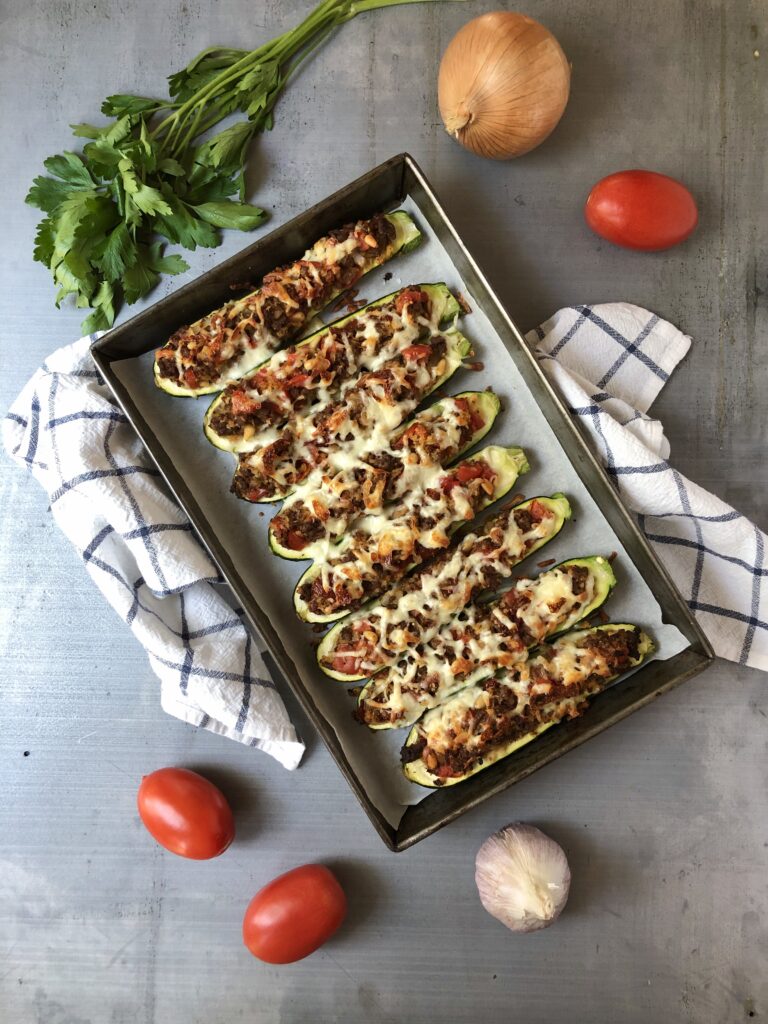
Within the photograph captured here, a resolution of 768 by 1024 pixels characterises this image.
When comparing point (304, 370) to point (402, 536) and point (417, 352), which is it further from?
point (402, 536)

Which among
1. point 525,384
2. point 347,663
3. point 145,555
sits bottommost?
point 347,663

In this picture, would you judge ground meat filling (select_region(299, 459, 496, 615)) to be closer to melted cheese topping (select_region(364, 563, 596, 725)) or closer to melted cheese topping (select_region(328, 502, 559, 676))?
melted cheese topping (select_region(328, 502, 559, 676))

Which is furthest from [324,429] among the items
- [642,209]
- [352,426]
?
[642,209]

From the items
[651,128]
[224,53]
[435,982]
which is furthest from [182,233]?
[435,982]

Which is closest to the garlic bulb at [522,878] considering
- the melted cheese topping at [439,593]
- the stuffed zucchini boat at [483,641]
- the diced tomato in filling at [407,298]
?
the stuffed zucchini boat at [483,641]

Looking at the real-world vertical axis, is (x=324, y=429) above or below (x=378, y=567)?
above

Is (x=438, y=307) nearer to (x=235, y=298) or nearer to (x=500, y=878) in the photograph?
(x=235, y=298)
